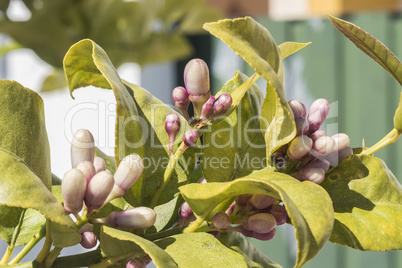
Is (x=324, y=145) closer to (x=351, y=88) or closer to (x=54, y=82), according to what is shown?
(x=54, y=82)

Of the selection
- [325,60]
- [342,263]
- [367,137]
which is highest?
[325,60]

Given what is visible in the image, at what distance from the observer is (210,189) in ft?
0.65

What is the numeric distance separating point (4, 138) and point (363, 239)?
16 centimetres

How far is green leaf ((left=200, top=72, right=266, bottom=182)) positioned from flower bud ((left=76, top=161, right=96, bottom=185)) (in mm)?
53

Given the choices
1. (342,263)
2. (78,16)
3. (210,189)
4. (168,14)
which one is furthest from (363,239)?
(342,263)

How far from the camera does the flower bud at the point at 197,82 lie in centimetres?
23

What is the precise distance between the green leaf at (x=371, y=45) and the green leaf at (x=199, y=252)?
107 mm

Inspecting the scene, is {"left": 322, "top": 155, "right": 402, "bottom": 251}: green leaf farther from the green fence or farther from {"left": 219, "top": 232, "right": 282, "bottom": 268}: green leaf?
the green fence

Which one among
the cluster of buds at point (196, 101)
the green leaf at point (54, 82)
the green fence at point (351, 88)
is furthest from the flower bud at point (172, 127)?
the green fence at point (351, 88)

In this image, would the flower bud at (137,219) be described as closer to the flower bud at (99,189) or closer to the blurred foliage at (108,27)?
Result: the flower bud at (99,189)

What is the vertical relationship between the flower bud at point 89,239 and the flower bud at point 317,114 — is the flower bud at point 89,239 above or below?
below

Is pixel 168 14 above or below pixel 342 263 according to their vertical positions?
above

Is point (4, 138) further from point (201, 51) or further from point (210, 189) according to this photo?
point (201, 51)

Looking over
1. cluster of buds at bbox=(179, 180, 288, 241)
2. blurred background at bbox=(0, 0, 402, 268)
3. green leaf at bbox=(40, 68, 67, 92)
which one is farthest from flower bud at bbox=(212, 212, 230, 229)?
blurred background at bbox=(0, 0, 402, 268)
